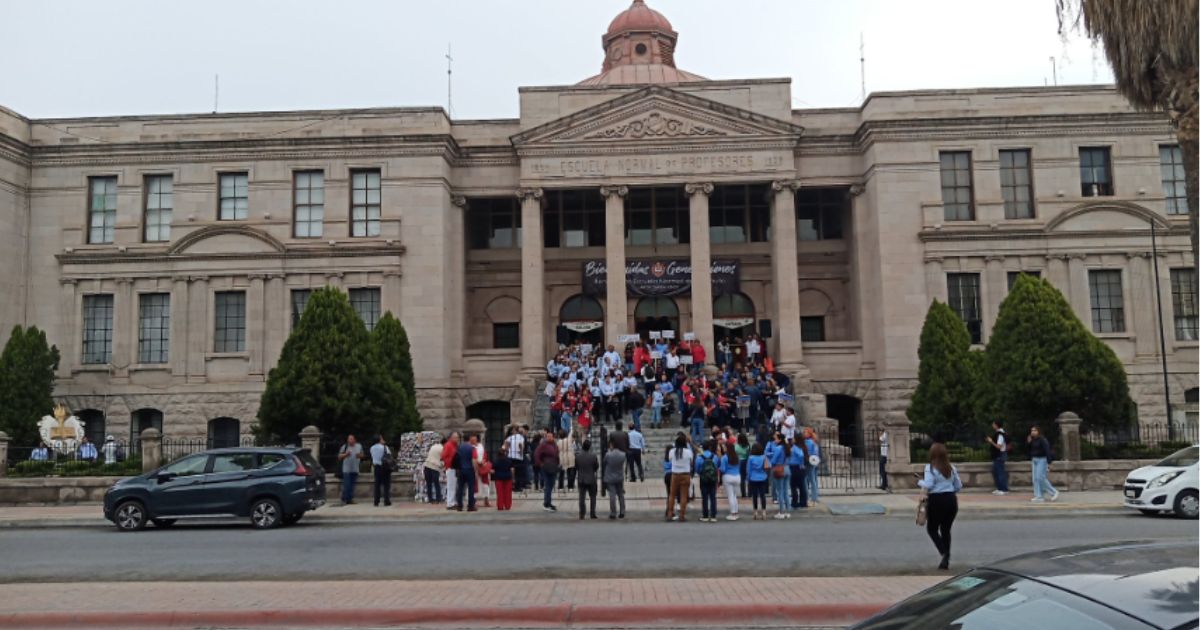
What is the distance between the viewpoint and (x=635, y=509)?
70.6 ft

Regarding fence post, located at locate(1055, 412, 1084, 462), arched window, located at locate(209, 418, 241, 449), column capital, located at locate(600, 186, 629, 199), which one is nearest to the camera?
fence post, located at locate(1055, 412, 1084, 462)

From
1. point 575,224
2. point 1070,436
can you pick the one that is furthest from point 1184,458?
point 575,224

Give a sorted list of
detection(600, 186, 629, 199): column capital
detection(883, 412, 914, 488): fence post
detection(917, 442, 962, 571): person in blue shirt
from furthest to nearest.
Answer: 1. detection(600, 186, 629, 199): column capital
2. detection(883, 412, 914, 488): fence post
3. detection(917, 442, 962, 571): person in blue shirt

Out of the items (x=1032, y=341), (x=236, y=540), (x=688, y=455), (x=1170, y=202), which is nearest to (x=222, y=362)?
(x=236, y=540)

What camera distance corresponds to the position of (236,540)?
56.7 ft

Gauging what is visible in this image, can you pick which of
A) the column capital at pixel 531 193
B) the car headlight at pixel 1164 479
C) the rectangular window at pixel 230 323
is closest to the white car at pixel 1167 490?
the car headlight at pixel 1164 479

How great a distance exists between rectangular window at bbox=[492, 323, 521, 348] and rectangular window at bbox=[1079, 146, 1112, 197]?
76.8 ft

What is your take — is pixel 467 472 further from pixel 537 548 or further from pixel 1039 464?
pixel 1039 464

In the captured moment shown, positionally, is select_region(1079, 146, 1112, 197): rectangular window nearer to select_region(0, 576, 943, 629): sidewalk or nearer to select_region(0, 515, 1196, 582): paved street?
select_region(0, 515, 1196, 582): paved street

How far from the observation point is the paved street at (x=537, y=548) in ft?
42.8

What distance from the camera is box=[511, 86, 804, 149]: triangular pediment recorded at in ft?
123

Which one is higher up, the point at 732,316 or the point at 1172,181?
the point at 1172,181

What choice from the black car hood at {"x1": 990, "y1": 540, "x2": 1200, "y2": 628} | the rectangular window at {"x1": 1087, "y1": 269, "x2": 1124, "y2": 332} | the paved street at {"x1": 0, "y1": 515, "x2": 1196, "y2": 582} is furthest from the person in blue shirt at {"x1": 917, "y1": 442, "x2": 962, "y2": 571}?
the rectangular window at {"x1": 1087, "y1": 269, "x2": 1124, "y2": 332}

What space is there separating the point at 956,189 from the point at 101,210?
33565 millimetres
